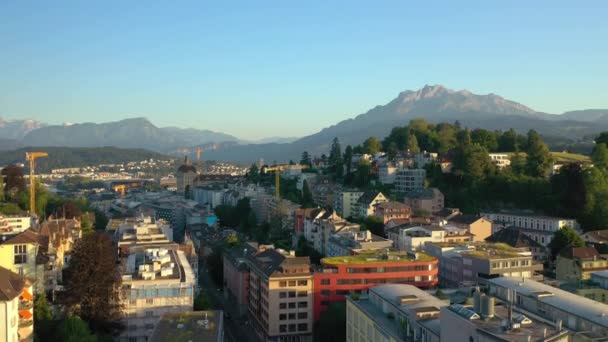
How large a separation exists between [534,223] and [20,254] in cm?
3041

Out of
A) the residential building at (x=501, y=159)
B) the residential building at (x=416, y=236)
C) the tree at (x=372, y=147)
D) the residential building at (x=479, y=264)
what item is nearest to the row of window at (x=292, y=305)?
the residential building at (x=479, y=264)

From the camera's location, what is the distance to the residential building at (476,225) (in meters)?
37.6

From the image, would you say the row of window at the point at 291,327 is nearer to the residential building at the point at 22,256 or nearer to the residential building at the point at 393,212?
the residential building at the point at 22,256

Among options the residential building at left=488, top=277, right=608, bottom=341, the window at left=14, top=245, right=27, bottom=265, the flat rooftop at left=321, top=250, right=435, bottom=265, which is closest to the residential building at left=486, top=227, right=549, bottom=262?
the flat rooftop at left=321, top=250, right=435, bottom=265

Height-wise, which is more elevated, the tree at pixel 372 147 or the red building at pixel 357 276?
the tree at pixel 372 147

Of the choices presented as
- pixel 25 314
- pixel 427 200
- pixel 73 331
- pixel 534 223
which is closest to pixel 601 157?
pixel 534 223

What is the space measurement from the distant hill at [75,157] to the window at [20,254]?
5588 inches

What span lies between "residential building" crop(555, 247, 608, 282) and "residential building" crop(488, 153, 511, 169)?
20247 mm

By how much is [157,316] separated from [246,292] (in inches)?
363

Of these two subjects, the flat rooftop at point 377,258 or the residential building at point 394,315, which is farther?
the flat rooftop at point 377,258

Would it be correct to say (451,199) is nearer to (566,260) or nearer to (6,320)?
(566,260)

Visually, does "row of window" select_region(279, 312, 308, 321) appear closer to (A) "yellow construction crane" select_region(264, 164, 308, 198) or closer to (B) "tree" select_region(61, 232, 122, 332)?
(B) "tree" select_region(61, 232, 122, 332)

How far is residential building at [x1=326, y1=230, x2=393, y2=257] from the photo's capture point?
1259 inches

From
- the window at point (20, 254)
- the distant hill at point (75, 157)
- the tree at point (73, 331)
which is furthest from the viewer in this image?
the distant hill at point (75, 157)
